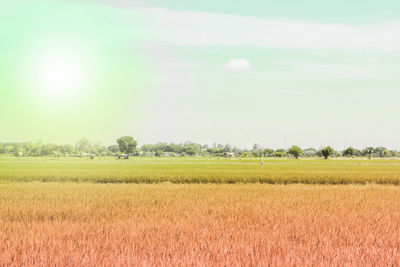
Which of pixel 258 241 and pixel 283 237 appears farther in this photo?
pixel 283 237

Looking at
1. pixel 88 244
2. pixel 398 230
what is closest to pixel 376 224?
pixel 398 230

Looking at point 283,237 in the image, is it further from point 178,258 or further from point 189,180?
point 189,180

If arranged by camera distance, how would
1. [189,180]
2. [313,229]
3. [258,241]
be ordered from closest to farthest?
[258,241] → [313,229] → [189,180]

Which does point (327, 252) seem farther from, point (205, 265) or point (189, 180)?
point (189, 180)

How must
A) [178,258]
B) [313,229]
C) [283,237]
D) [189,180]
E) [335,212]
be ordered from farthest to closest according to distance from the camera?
[189,180], [335,212], [313,229], [283,237], [178,258]

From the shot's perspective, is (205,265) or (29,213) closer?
(205,265)

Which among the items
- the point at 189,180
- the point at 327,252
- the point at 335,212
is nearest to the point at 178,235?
the point at 327,252

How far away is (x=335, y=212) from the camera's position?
401 inches

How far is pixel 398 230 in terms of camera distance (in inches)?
307

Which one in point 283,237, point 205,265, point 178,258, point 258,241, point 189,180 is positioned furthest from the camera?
point 189,180

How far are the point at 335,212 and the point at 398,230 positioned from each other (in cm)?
243

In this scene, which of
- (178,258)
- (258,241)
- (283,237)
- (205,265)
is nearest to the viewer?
(205,265)

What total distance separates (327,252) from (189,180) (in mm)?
21704

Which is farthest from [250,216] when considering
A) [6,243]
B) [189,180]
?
[189,180]
